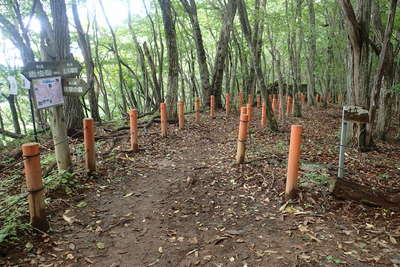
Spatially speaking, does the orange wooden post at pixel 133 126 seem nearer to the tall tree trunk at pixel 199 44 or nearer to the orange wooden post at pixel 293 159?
the orange wooden post at pixel 293 159

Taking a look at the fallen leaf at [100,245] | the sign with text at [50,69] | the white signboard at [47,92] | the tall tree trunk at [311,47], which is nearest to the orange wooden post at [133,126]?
the sign with text at [50,69]

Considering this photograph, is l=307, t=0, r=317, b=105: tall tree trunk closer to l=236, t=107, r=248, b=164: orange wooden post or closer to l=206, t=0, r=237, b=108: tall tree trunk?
l=206, t=0, r=237, b=108: tall tree trunk

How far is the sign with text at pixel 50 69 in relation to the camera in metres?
3.93

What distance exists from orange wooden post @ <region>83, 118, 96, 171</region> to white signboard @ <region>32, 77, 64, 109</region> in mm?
623

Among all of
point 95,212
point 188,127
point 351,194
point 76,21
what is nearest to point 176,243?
point 95,212

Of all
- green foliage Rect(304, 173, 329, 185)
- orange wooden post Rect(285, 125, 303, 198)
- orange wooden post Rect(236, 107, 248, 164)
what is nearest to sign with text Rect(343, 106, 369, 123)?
orange wooden post Rect(285, 125, 303, 198)

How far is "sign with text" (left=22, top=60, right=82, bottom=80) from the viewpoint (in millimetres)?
3934

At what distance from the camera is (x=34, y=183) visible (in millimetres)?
3193

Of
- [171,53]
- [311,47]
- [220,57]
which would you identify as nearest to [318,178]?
[171,53]

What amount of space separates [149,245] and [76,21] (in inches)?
401

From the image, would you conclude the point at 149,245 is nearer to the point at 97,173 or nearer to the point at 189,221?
the point at 189,221

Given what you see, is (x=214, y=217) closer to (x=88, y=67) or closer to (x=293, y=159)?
(x=293, y=159)

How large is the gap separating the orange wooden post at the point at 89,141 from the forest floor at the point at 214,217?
0.25 metres

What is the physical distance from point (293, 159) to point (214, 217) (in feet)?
4.64
